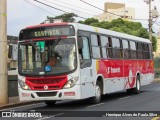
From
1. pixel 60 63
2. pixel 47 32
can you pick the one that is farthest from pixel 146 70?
pixel 60 63

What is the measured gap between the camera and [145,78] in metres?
26.6

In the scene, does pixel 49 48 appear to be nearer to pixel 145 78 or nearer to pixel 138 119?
pixel 138 119

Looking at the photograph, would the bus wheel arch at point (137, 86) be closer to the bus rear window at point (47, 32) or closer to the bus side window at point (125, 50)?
the bus side window at point (125, 50)

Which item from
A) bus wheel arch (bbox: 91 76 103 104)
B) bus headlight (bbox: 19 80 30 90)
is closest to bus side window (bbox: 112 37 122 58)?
bus wheel arch (bbox: 91 76 103 104)

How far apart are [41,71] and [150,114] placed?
4.52 meters

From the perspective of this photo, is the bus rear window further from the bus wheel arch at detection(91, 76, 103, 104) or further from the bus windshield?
the bus wheel arch at detection(91, 76, 103, 104)

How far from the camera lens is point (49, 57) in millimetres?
16250

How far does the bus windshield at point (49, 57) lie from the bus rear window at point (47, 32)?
0.26m

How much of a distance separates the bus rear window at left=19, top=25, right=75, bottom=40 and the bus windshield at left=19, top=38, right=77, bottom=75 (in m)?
0.26

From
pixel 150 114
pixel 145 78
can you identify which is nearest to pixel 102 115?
pixel 150 114

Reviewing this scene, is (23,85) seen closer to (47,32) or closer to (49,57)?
(49,57)

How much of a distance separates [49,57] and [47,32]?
1033mm

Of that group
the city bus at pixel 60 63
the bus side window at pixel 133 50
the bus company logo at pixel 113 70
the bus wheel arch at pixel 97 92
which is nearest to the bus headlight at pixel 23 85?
the city bus at pixel 60 63

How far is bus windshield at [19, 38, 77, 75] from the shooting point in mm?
16047
